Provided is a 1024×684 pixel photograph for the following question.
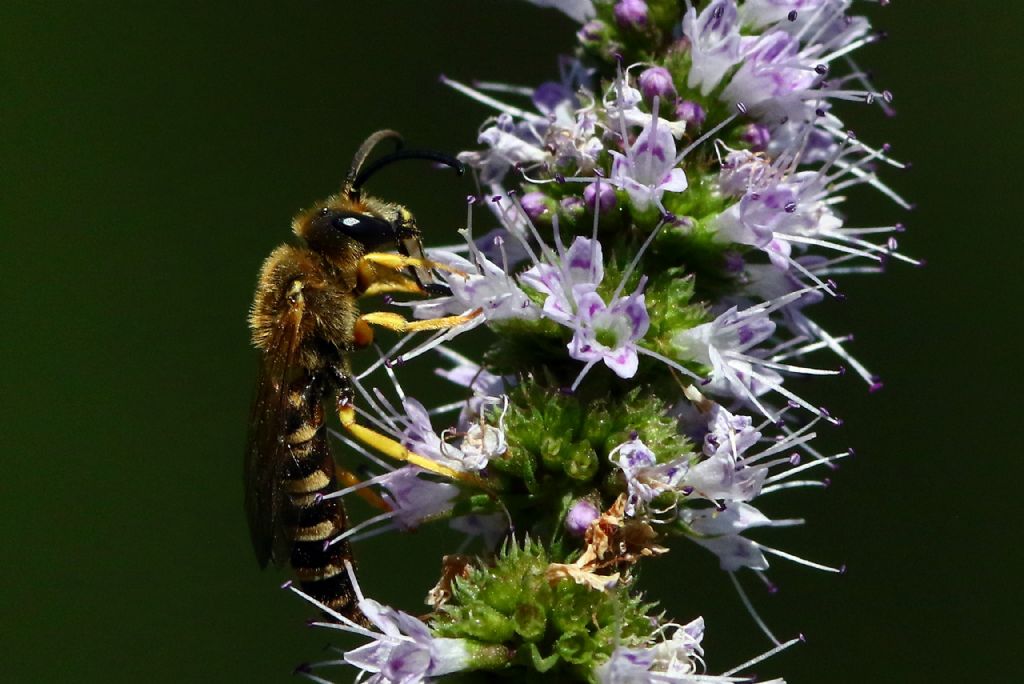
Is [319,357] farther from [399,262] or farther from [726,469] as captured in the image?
[726,469]

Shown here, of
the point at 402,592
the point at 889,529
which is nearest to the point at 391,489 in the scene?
the point at 402,592

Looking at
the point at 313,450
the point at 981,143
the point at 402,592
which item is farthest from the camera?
the point at 981,143

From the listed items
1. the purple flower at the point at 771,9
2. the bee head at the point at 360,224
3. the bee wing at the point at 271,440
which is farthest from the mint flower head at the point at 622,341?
the bee head at the point at 360,224

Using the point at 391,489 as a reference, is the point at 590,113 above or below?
above

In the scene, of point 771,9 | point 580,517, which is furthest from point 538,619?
point 771,9

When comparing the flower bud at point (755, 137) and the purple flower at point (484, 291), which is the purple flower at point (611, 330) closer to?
the purple flower at point (484, 291)

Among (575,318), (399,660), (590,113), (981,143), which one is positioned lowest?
(981,143)

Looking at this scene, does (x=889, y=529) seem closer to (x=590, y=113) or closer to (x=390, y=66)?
(x=390, y=66)
